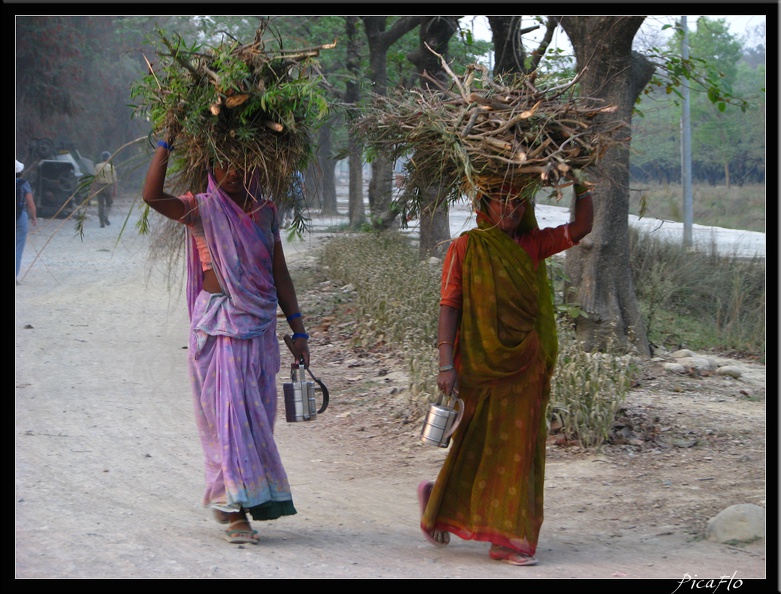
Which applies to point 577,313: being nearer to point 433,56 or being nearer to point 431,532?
point 431,532

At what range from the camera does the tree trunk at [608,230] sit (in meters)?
8.16

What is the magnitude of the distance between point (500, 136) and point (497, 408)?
1263 mm

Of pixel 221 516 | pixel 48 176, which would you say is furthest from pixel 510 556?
pixel 48 176

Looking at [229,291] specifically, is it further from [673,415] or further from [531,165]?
[673,415]

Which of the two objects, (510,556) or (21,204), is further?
(21,204)

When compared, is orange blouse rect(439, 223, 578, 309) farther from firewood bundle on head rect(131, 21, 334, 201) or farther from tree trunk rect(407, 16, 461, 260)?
tree trunk rect(407, 16, 461, 260)

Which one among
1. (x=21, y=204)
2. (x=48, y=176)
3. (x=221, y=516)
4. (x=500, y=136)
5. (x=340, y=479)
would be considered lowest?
(x=340, y=479)

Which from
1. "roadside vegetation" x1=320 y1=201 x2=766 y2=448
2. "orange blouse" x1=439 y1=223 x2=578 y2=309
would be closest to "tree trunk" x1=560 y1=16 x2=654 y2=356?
"roadside vegetation" x1=320 y1=201 x2=766 y2=448

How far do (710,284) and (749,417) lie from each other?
18.9 feet

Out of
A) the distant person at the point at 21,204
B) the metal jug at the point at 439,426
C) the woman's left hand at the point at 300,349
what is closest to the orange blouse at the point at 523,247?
the metal jug at the point at 439,426

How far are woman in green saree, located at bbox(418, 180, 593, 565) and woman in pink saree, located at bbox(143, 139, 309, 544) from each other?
2.83 feet

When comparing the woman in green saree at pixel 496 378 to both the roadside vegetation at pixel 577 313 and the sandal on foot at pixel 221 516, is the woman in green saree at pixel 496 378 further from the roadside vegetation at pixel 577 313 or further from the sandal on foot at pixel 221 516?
the roadside vegetation at pixel 577 313

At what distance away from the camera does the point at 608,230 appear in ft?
27.5

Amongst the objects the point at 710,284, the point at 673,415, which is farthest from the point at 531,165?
the point at 710,284
